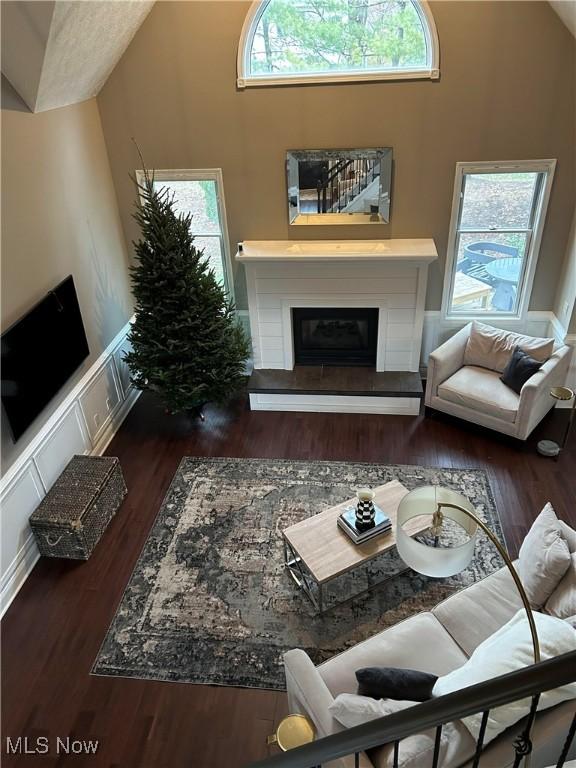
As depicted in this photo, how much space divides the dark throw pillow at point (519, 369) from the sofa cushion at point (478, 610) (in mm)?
2201

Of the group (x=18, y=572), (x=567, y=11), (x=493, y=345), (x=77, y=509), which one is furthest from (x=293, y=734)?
(x=567, y=11)

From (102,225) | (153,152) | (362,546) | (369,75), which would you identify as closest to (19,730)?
(362,546)

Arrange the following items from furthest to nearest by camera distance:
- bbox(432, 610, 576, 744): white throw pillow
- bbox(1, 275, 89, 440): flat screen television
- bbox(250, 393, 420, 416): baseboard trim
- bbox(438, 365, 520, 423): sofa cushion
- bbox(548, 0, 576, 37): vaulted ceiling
Result: bbox(250, 393, 420, 416): baseboard trim, bbox(438, 365, 520, 423): sofa cushion, bbox(548, 0, 576, 37): vaulted ceiling, bbox(1, 275, 89, 440): flat screen television, bbox(432, 610, 576, 744): white throw pillow

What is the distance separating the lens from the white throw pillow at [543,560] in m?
3.04

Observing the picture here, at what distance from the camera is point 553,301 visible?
225 inches

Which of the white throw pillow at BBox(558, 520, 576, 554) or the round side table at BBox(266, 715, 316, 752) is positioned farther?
the white throw pillow at BBox(558, 520, 576, 554)

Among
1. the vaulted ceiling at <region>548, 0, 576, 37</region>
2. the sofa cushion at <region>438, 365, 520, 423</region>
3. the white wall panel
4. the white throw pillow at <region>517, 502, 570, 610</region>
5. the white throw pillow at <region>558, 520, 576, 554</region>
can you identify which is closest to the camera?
the white throw pillow at <region>517, 502, 570, 610</region>

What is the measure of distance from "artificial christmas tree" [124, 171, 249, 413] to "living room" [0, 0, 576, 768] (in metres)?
0.03

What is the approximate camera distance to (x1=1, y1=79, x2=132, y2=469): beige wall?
4.00 metres

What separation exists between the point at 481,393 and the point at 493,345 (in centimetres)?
59

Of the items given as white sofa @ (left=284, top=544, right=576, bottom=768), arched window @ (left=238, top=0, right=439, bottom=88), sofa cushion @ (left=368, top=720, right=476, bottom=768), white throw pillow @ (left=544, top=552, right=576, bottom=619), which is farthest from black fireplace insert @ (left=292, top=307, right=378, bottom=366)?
sofa cushion @ (left=368, top=720, right=476, bottom=768)

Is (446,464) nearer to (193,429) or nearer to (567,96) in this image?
(193,429)

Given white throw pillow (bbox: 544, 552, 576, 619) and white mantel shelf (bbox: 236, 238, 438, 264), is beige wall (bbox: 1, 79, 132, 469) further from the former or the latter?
white throw pillow (bbox: 544, 552, 576, 619)

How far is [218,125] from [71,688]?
4561mm
